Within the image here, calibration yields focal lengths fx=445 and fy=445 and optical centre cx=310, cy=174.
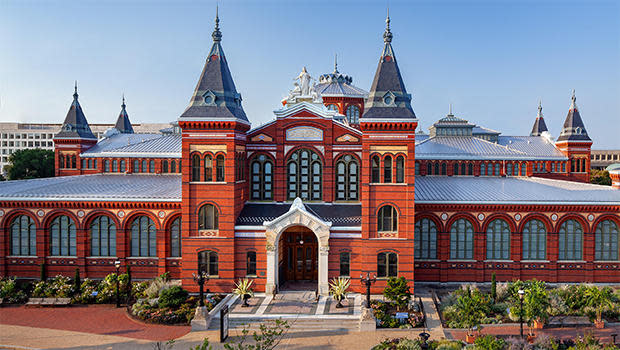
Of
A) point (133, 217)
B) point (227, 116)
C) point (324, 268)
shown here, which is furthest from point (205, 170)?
point (324, 268)

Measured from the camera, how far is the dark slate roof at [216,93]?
1091 inches

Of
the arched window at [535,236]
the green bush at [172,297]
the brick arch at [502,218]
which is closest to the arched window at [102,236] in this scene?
the green bush at [172,297]

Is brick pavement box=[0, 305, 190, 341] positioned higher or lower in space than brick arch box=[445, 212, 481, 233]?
lower

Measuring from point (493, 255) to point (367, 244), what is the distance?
10134mm

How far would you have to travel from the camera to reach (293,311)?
24.9m

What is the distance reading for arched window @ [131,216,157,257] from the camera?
31672 mm

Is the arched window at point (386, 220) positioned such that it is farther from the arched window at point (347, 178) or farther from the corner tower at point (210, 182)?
the corner tower at point (210, 182)

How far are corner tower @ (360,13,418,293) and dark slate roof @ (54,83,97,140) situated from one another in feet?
112

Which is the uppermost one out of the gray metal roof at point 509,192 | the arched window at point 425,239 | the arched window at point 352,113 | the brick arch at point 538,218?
the arched window at point 352,113

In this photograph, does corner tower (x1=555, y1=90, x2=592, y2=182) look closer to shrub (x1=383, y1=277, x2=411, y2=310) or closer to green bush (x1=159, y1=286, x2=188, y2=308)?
shrub (x1=383, y1=277, x2=411, y2=310)

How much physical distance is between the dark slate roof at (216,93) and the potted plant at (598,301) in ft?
74.2

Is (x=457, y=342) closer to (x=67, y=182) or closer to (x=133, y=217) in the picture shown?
(x=133, y=217)

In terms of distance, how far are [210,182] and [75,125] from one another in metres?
27.2

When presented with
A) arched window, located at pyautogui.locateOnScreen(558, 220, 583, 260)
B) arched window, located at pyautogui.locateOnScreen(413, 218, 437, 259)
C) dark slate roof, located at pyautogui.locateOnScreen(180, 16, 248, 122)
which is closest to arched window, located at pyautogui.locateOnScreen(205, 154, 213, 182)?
dark slate roof, located at pyautogui.locateOnScreen(180, 16, 248, 122)
